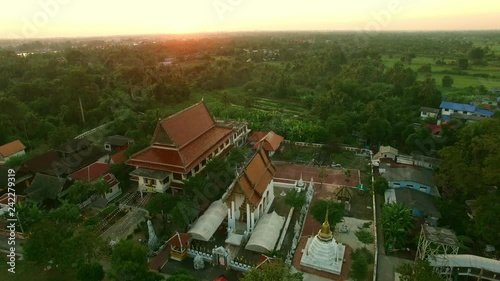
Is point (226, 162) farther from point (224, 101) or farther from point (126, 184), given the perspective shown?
point (224, 101)

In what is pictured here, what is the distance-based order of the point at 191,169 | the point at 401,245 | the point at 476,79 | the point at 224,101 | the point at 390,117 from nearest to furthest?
the point at 401,245, the point at 191,169, the point at 390,117, the point at 224,101, the point at 476,79

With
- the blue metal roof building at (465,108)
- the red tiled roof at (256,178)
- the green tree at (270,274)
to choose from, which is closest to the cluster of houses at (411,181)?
the red tiled roof at (256,178)

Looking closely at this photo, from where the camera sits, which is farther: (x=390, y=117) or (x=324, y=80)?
(x=324, y=80)

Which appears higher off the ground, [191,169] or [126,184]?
[191,169]

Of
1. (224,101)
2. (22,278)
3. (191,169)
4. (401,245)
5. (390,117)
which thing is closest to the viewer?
(22,278)

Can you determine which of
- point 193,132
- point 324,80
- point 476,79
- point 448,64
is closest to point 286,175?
point 193,132

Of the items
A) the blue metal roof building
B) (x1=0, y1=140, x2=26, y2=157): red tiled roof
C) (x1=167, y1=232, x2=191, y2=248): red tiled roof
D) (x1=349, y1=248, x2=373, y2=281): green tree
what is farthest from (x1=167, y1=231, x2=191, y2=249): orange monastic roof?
the blue metal roof building
